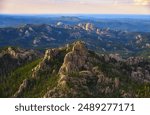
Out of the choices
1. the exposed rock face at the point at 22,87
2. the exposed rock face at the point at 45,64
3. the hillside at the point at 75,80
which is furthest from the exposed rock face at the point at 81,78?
the exposed rock face at the point at 22,87

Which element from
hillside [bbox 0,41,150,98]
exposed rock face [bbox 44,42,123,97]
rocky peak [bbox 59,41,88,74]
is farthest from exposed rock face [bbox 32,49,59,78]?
rocky peak [bbox 59,41,88,74]

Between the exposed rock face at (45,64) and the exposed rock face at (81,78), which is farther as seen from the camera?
the exposed rock face at (45,64)

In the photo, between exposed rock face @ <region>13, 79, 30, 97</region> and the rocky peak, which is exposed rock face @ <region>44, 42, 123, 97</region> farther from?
exposed rock face @ <region>13, 79, 30, 97</region>

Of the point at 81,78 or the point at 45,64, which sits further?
the point at 45,64

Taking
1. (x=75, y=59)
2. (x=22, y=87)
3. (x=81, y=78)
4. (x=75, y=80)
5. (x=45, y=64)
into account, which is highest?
(x=75, y=59)

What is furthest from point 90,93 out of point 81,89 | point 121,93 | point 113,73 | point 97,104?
point 97,104

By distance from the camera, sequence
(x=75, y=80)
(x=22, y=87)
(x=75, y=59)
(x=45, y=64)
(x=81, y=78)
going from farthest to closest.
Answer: (x=45, y=64)
(x=75, y=59)
(x=22, y=87)
(x=81, y=78)
(x=75, y=80)

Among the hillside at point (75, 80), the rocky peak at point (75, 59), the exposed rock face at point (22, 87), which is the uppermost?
the rocky peak at point (75, 59)

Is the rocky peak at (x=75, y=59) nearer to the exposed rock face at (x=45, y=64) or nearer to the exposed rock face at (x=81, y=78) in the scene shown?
the exposed rock face at (x=81, y=78)

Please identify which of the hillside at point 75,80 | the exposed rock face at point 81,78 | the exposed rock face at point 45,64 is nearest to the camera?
the exposed rock face at point 81,78

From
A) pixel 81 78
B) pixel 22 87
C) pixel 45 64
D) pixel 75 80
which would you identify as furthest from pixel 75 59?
pixel 22 87

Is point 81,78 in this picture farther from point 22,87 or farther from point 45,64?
point 22,87

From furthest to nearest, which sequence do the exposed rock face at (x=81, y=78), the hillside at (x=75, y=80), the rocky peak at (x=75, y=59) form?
the rocky peak at (x=75, y=59) < the hillside at (x=75, y=80) < the exposed rock face at (x=81, y=78)
